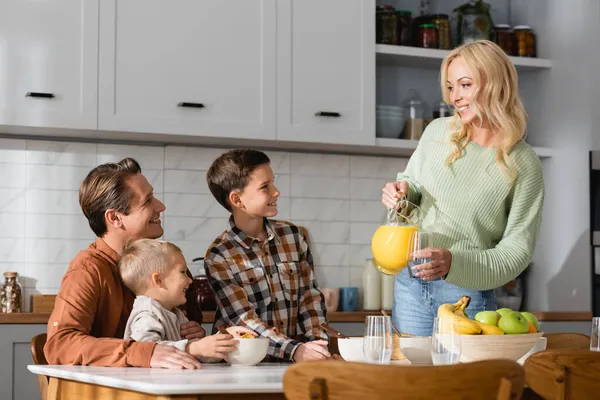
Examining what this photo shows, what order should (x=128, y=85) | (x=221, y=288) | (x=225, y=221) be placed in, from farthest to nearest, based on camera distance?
(x=225, y=221) → (x=128, y=85) → (x=221, y=288)

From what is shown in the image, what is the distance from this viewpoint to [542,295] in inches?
178

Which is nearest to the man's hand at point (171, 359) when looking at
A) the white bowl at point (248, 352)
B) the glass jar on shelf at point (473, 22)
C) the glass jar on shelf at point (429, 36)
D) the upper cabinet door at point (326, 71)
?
the white bowl at point (248, 352)

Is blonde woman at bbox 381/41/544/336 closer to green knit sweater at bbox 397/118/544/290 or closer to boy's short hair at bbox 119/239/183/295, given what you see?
green knit sweater at bbox 397/118/544/290

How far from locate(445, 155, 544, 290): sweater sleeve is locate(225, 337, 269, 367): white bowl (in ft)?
1.76

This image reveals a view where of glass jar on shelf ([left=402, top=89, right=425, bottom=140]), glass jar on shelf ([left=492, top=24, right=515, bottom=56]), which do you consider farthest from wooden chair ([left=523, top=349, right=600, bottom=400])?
glass jar on shelf ([left=492, top=24, right=515, bottom=56])

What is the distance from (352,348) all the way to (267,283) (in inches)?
25.2

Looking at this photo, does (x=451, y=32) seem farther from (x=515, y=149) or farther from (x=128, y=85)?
(x=515, y=149)

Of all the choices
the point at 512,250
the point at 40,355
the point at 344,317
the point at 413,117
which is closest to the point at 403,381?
the point at 512,250

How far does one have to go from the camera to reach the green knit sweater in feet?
8.33

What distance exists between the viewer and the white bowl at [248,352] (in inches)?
83.3

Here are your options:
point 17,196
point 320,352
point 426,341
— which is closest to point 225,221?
point 17,196

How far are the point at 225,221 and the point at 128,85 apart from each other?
0.79 m

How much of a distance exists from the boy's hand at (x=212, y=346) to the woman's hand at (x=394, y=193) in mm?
586

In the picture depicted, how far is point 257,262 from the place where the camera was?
2637 millimetres
